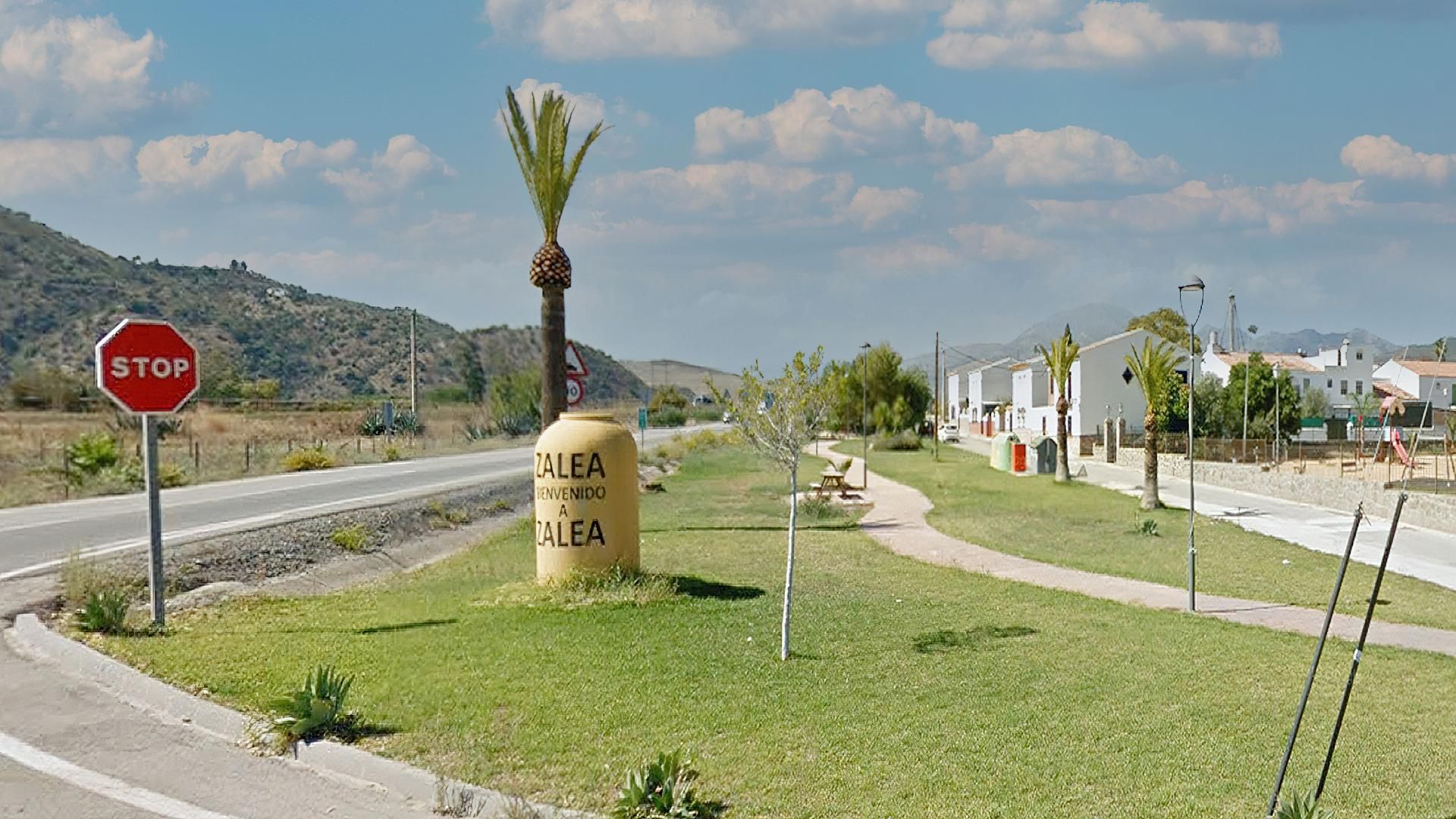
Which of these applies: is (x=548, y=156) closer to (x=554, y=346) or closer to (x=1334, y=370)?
(x=554, y=346)

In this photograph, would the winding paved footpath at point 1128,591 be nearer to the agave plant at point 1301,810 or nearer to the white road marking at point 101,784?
the agave plant at point 1301,810

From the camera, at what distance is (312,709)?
6457mm


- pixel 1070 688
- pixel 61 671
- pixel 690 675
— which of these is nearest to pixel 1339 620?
pixel 1070 688

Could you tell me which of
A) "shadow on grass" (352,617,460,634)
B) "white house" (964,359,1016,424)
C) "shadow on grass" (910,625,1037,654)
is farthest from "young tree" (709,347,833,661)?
"white house" (964,359,1016,424)

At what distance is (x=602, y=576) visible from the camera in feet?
36.0

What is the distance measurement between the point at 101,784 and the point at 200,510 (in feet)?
48.3

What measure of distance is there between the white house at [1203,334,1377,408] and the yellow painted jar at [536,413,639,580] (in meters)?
76.1

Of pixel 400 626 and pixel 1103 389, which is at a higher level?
pixel 1103 389

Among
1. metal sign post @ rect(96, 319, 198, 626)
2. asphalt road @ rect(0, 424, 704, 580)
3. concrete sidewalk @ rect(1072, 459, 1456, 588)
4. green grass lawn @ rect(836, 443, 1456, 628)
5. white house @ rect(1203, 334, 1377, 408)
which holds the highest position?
white house @ rect(1203, 334, 1377, 408)

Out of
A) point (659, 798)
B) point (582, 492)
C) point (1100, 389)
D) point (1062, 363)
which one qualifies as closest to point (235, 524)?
point (582, 492)

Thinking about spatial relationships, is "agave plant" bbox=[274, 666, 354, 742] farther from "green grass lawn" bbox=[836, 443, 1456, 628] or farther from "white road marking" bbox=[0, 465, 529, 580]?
"green grass lawn" bbox=[836, 443, 1456, 628]

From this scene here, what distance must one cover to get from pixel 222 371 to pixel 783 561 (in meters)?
61.1

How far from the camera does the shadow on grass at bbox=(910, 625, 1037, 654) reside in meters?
9.28

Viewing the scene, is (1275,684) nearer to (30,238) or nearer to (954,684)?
(954,684)
